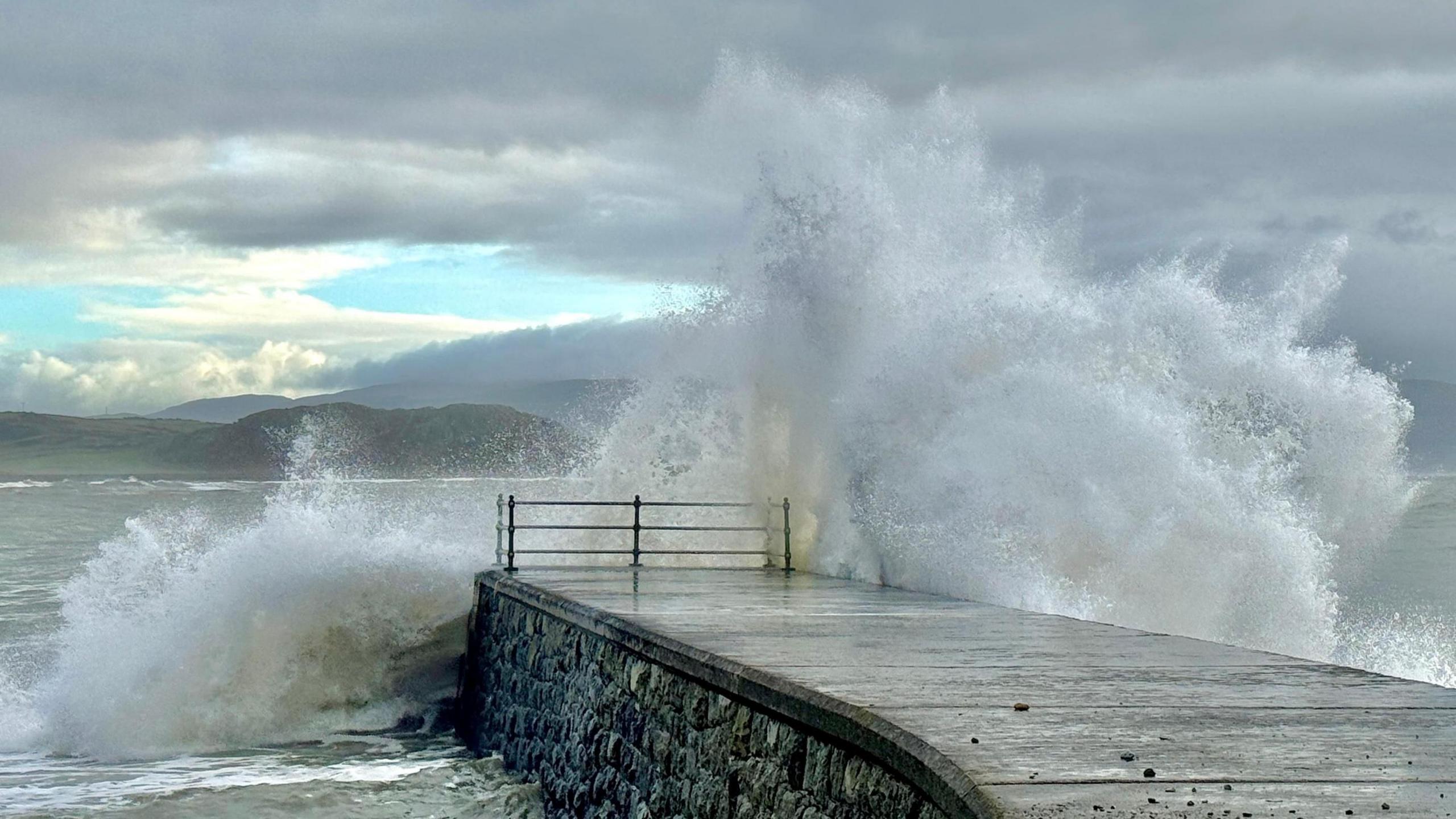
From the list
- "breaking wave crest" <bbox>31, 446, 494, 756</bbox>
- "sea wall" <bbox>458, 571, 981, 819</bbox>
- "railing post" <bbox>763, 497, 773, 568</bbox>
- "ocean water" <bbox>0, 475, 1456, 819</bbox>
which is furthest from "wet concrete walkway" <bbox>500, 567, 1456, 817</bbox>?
"railing post" <bbox>763, 497, 773, 568</bbox>

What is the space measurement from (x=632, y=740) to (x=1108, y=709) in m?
3.77

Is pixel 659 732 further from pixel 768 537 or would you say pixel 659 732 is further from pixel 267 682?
pixel 768 537

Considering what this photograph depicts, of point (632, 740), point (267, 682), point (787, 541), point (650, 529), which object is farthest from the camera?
point (650, 529)

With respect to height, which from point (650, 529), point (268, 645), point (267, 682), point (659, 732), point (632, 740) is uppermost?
point (650, 529)

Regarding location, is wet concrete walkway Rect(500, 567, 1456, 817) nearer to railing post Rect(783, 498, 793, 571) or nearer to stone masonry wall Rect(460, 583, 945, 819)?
stone masonry wall Rect(460, 583, 945, 819)

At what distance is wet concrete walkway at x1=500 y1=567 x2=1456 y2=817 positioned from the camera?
4621 millimetres

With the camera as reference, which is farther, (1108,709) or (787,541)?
(787,541)

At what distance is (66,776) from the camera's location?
13812mm

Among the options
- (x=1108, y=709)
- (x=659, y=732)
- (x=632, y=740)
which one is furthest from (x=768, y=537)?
(x=1108, y=709)

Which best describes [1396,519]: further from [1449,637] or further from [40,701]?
[40,701]

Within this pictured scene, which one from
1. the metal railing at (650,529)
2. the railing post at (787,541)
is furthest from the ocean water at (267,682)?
the railing post at (787,541)

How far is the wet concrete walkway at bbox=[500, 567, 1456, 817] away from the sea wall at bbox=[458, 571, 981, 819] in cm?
14

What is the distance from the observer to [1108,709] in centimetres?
625

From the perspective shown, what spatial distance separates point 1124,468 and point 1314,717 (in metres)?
8.64
